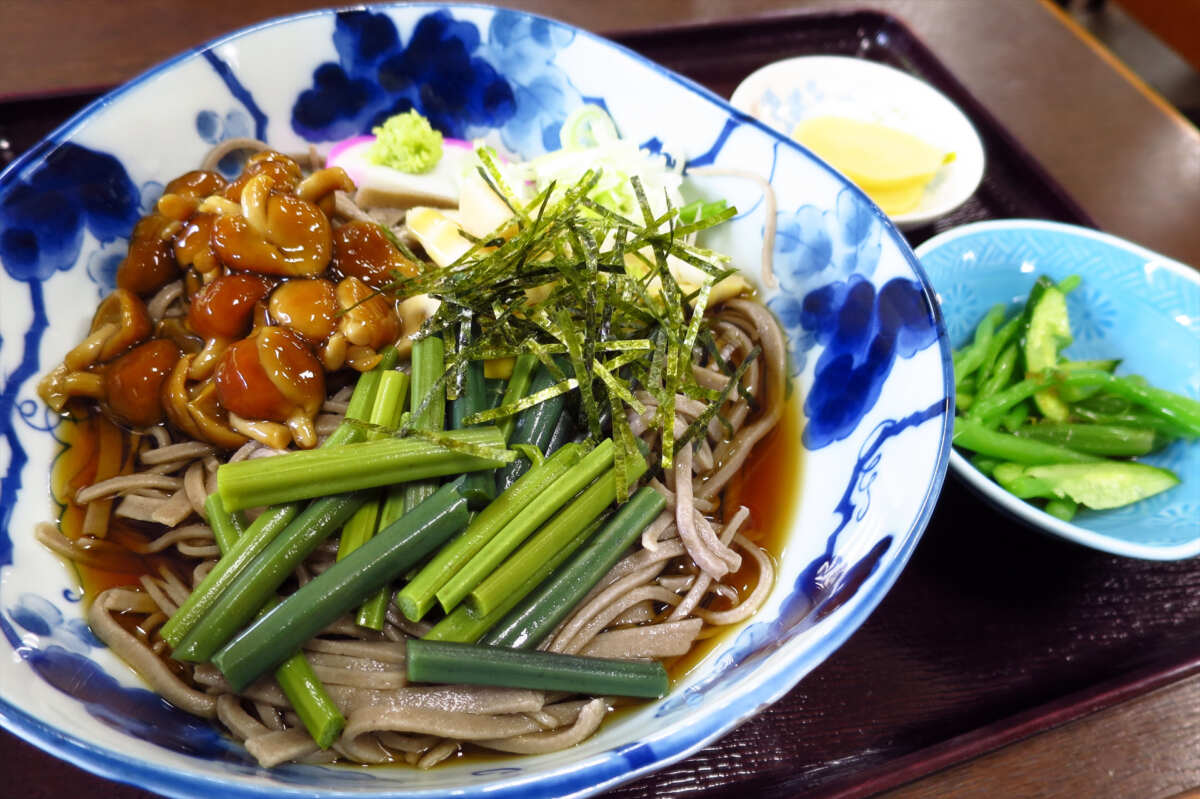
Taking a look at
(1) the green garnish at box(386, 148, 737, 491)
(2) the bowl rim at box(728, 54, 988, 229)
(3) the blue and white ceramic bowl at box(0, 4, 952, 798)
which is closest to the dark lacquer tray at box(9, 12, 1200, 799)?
(3) the blue and white ceramic bowl at box(0, 4, 952, 798)

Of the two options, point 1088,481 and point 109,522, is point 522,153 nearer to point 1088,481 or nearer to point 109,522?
point 109,522

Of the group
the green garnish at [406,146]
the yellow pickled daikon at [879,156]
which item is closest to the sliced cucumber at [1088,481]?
the yellow pickled daikon at [879,156]

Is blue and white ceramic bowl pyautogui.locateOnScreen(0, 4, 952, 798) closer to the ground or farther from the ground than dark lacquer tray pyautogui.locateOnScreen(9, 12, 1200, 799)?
farther from the ground

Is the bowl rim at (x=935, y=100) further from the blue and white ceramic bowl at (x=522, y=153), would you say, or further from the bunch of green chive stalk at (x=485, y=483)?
the bunch of green chive stalk at (x=485, y=483)

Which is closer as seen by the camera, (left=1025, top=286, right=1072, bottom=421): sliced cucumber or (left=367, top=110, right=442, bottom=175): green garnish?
(left=1025, top=286, right=1072, bottom=421): sliced cucumber

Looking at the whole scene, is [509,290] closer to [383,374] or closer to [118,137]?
[383,374]

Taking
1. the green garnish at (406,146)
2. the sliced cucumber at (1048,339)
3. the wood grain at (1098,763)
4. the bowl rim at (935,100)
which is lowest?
the wood grain at (1098,763)

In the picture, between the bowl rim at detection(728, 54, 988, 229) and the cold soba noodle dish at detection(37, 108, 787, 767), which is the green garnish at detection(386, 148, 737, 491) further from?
the bowl rim at detection(728, 54, 988, 229)

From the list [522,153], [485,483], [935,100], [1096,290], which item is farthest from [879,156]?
[485,483]
